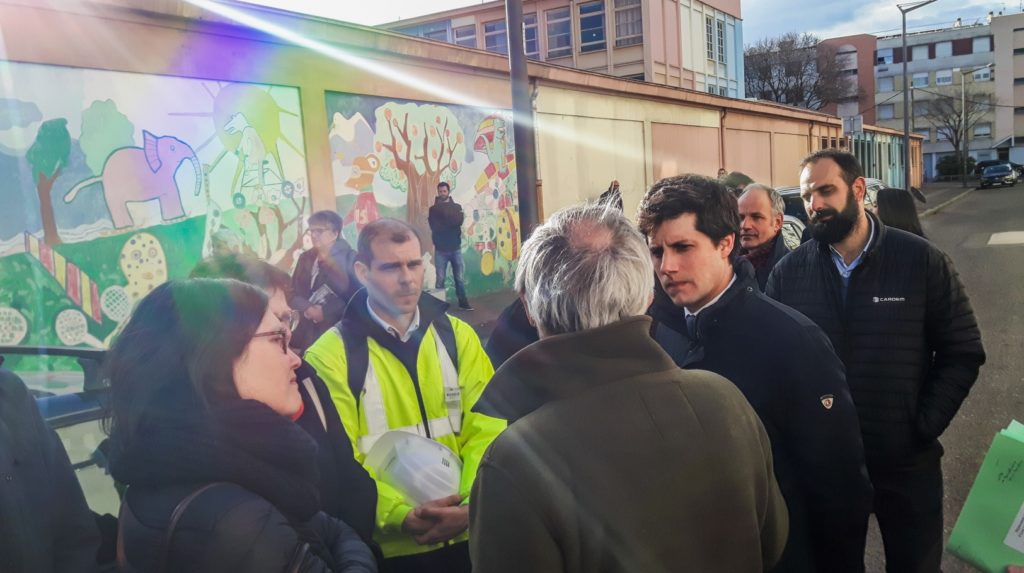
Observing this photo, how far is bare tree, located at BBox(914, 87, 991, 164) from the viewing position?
63.0m

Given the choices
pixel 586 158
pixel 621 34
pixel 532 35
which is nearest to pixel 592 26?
pixel 621 34

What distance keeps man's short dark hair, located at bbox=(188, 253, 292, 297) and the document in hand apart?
2075 millimetres

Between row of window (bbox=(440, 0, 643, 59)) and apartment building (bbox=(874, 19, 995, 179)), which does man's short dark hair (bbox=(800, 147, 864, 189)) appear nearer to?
row of window (bbox=(440, 0, 643, 59))

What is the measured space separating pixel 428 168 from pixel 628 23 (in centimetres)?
2397

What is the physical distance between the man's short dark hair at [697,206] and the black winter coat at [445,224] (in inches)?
328

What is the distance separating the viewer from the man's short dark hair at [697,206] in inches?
87.0

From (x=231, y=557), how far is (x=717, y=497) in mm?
978

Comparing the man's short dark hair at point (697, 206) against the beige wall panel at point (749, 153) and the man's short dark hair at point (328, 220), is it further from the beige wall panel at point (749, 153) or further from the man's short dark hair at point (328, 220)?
the beige wall panel at point (749, 153)

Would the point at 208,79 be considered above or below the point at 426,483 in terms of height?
above

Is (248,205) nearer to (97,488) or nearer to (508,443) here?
(97,488)

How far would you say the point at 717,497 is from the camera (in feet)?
4.68

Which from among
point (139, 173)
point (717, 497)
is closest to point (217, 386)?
point (717, 497)

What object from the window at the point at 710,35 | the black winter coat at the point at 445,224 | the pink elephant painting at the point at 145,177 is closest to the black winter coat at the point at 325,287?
the pink elephant painting at the point at 145,177

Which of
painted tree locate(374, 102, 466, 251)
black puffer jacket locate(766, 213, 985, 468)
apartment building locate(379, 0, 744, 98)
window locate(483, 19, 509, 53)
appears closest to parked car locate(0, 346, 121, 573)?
black puffer jacket locate(766, 213, 985, 468)
